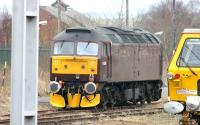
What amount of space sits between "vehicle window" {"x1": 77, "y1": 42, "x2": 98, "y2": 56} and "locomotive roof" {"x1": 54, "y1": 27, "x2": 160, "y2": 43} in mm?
188

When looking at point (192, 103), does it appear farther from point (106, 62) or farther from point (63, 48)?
point (63, 48)

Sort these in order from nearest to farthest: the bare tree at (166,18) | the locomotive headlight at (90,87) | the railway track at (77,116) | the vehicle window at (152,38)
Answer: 1. the railway track at (77,116)
2. the locomotive headlight at (90,87)
3. the vehicle window at (152,38)
4. the bare tree at (166,18)

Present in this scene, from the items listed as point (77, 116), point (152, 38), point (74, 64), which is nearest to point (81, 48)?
point (74, 64)

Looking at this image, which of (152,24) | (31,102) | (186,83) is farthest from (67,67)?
(152,24)

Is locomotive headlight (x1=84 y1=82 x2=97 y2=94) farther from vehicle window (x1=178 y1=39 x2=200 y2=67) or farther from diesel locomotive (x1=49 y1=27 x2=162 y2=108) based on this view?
A: vehicle window (x1=178 y1=39 x2=200 y2=67)

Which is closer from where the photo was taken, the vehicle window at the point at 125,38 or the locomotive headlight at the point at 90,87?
the locomotive headlight at the point at 90,87

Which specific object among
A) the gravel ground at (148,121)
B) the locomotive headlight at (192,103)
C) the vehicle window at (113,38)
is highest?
the vehicle window at (113,38)

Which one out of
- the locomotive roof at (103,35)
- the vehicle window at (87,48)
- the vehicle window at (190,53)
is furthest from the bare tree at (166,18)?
the vehicle window at (190,53)

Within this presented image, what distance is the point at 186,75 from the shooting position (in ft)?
33.1

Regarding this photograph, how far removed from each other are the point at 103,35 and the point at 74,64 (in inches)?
59.5

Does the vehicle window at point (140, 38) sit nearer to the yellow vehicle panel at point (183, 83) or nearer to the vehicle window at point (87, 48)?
the vehicle window at point (87, 48)

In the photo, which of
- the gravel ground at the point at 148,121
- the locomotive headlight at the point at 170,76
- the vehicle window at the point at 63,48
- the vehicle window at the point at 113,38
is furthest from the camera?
the vehicle window at the point at 113,38

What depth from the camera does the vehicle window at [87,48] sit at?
787 inches

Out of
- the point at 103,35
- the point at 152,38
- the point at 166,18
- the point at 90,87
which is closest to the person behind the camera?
the point at 90,87
